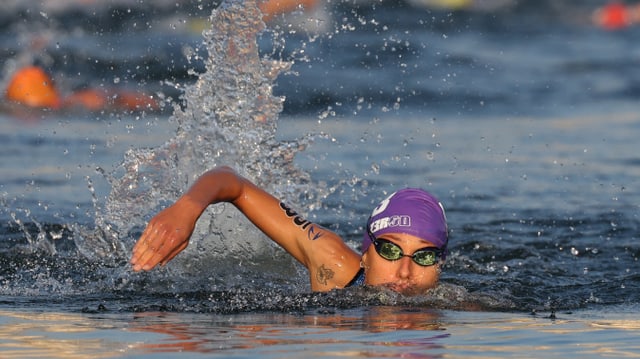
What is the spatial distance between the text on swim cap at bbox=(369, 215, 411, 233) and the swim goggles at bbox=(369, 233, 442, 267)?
0.09 m

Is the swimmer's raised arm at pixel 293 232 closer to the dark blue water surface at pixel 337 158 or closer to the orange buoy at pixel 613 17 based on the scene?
the dark blue water surface at pixel 337 158

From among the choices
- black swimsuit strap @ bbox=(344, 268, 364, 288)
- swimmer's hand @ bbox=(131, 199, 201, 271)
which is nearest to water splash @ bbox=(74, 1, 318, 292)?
black swimsuit strap @ bbox=(344, 268, 364, 288)

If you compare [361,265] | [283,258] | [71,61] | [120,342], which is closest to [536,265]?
[283,258]

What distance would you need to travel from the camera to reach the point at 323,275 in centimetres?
752

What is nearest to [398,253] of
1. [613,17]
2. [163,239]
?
[163,239]

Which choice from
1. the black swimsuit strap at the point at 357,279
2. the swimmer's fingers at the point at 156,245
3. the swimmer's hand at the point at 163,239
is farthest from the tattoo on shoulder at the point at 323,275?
the swimmer's fingers at the point at 156,245

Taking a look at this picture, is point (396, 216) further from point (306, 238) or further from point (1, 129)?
point (1, 129)

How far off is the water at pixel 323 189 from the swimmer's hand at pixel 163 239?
39 cm

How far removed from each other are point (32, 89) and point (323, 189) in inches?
382

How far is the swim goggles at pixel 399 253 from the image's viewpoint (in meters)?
6.98

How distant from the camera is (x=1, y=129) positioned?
1608 cm

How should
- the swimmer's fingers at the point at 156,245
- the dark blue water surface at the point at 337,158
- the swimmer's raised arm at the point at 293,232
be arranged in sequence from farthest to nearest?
1. the dark blue water surface at the point at 337,158
2. the swimmer's raised arm at the point at 293,232
3. the swimmer's fingers at the point at 156,245

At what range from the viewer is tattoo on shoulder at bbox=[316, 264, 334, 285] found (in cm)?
749

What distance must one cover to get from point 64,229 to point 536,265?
375 centimetres
